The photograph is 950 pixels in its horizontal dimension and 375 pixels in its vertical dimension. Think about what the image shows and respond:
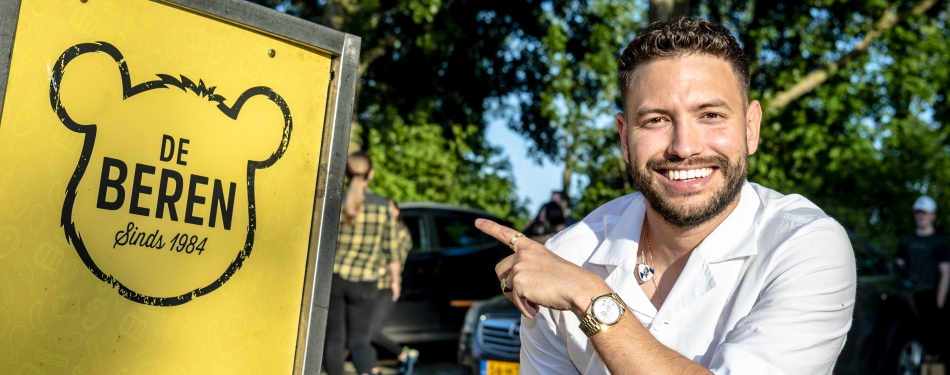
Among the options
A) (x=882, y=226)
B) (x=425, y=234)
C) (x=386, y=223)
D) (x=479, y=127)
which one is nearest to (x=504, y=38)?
(x=479, y=127)

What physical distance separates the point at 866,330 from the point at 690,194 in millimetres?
5768

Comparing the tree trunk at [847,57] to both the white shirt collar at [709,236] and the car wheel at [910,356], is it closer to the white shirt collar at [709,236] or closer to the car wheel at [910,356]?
the car wheel at [910,356]

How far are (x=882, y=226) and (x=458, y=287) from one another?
12154mm

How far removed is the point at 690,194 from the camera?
2242 mm

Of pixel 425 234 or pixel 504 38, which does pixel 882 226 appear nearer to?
pixel 504 38

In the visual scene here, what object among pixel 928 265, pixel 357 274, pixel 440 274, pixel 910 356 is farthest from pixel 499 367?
pixel 928 265

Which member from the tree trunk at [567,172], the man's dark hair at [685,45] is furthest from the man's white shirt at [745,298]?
the tree trunk at [567,172]

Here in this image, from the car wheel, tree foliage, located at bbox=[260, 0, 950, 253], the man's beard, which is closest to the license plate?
the car wheel

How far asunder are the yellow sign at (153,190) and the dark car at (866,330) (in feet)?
16.1

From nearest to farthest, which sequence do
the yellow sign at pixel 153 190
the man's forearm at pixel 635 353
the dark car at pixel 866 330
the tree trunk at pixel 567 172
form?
the yellow sign at pixel 153 190 < the man's forearm at pixel 635 353 < the dark car at pixel 866 330 < the tree trunk at pixel 567 172

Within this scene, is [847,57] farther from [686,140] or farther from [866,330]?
[686,140]

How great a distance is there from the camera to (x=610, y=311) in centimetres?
189

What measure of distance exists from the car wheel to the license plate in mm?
3464

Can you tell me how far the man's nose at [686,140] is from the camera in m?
Result: 2.18
